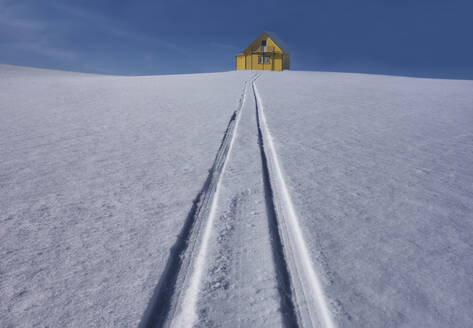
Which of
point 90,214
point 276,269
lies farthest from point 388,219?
point 90,214

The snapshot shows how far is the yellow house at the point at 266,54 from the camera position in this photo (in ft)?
84.6

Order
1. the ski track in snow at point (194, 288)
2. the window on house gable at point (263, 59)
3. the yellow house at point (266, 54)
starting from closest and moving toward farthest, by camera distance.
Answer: the ski track in snow at point (194, 288) → the yellow house at point (266, 54) → the window on house gable at point (263, 59)

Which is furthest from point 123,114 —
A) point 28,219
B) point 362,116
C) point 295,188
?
point 362,116

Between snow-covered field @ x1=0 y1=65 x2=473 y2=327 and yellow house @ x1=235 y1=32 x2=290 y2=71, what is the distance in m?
24.8

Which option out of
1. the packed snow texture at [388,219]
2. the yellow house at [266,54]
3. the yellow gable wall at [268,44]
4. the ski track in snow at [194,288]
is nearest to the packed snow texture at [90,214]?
the ski track in snow at [194,288]

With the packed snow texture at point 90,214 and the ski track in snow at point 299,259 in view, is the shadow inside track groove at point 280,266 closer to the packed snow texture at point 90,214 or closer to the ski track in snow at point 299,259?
the ski track in snow at point 299,259

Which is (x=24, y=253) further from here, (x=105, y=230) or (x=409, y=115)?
(x=409, y=115)

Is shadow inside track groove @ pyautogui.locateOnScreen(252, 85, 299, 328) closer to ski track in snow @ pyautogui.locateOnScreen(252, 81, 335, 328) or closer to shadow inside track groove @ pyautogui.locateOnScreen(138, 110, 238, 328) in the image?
ski track in snow @ pyautogui.locateOnScreen(252, 81, 335, 328)

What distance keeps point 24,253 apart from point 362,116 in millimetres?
4645

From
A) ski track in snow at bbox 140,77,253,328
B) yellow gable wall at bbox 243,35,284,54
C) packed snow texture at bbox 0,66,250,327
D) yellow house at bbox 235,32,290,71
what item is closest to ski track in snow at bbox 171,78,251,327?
ski track in snow at bbox 140,77,253,328

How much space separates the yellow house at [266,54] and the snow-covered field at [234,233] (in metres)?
24.8

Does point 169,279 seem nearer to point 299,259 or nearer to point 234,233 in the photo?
point 234,233

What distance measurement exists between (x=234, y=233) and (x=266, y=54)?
26.8 meters

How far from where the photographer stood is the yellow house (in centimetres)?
2580
